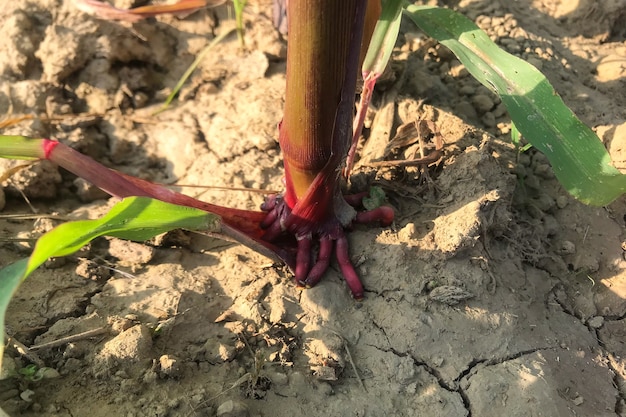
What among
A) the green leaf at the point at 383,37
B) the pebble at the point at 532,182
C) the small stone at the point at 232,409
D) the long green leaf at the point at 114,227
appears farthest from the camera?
the pebble at the point at 532,182

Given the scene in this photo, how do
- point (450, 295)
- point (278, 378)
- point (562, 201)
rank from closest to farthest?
point (278, 378), point (450, 295), point (562, 201)

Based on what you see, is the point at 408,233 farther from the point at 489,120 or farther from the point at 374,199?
the point at 489,120

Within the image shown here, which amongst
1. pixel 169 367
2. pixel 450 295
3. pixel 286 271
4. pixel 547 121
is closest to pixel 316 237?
pixel 286 271

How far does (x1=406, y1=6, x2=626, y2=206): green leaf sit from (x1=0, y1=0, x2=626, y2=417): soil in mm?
174

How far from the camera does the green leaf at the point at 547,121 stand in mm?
1145

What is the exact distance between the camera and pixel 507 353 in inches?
46.6

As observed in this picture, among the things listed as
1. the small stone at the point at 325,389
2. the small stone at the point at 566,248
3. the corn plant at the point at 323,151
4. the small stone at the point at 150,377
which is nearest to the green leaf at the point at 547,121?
the corn plant at the point at 323,151

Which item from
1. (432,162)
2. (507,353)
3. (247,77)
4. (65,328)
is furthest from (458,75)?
(65,328)

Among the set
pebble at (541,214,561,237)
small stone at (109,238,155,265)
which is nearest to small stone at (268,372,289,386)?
small stone at (109,238,155,265)

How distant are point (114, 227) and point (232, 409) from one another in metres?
0.43

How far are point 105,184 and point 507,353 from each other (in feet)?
3.30

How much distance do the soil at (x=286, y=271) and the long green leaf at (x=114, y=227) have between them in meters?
0.24

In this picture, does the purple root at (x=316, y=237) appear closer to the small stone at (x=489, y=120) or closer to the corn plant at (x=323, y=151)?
the corn plant at (x=323, y=151)

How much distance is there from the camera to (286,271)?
4.30 feet
